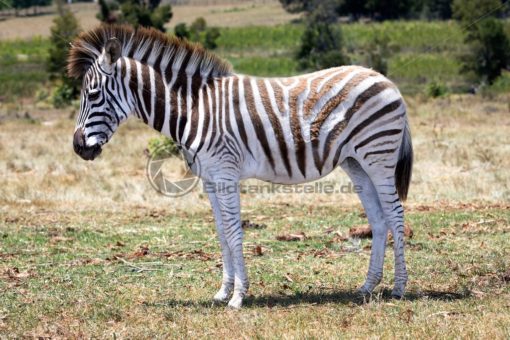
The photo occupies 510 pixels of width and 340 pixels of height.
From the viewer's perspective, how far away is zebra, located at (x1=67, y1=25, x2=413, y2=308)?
832 cm

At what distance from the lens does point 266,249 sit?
11016 millimetres

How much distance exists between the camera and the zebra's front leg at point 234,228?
8.19 m

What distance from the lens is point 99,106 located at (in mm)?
8391

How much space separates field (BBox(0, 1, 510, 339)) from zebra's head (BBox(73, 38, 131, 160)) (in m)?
1.71

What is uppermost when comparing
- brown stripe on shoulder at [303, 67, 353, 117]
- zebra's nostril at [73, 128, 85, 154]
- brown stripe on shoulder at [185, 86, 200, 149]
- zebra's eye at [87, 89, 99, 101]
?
brown stripe on shoulder at [303, 67, 353, 117]

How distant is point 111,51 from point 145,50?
43 cm

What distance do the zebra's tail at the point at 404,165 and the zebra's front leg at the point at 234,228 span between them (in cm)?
203

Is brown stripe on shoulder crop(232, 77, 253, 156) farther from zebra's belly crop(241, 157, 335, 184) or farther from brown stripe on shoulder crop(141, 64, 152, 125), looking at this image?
brown stripe on shoulder crop(141, 64, 152, 125)

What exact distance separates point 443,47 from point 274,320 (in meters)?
61.1

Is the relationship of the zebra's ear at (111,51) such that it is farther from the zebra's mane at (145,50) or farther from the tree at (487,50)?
the tree at (487,50)

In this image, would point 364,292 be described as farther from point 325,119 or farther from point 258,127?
point 258,127

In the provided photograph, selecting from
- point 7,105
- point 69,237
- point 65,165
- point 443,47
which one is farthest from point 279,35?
point 69,237

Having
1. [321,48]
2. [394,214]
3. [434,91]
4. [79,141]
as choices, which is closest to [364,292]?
[394,214]

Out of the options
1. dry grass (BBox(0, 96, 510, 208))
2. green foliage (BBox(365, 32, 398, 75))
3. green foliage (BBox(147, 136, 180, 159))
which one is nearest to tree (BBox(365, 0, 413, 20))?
green foliage (BBox(365, 32, 398, 75))
